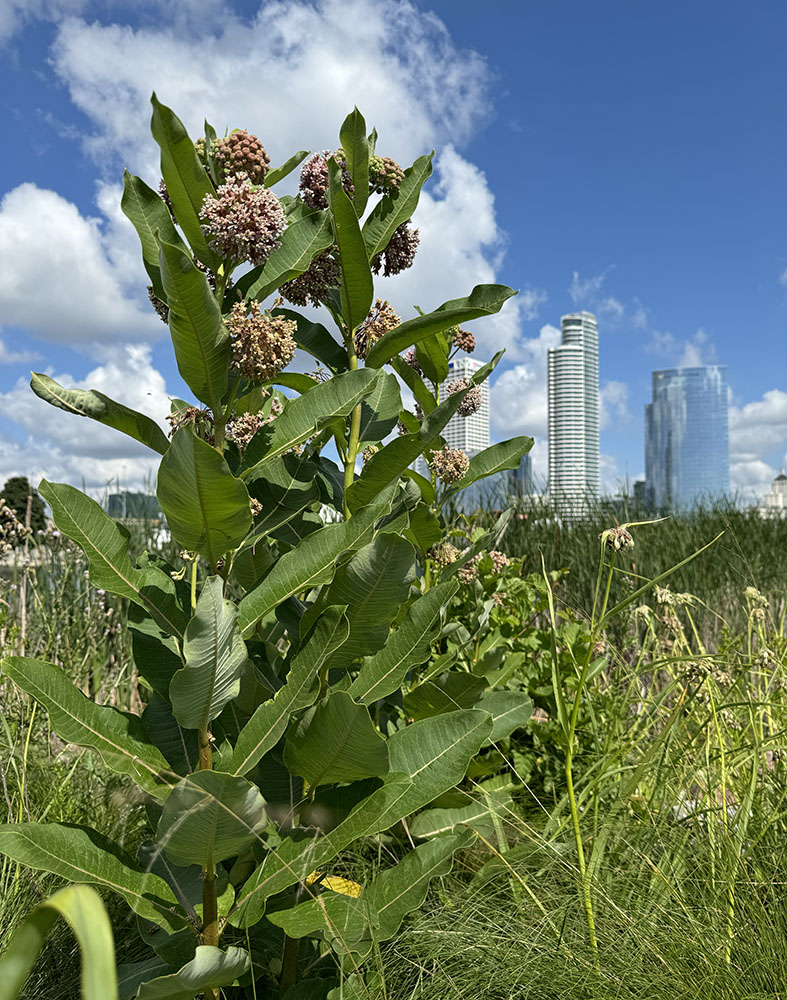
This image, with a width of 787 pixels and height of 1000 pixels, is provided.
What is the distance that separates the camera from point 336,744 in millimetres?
1284

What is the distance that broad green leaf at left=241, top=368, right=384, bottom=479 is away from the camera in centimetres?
138

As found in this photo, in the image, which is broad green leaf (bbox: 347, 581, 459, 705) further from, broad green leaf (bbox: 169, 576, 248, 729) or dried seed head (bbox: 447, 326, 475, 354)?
dried seed head (bbox: 447, 326, 475, 354)

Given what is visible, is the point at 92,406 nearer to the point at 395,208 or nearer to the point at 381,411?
the point at 381,411

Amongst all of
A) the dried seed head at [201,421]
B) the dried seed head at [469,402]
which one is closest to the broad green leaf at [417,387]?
the dried seed head at [469,402]

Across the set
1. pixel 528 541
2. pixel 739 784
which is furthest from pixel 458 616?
pixel 528 541

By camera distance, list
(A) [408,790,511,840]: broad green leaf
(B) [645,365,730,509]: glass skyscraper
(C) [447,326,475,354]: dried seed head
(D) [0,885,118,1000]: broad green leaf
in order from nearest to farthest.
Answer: (D) [0,885,118,1000]: broad green leaf, (A) [408,790,511,840]: broad green leaf, (C) [447,326,475,354]: dried seed head, (B) [645,365,730,509]: glass skyscraper

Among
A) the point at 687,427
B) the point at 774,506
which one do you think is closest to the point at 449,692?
the point at 774,506

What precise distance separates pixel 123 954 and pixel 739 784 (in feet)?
6.49

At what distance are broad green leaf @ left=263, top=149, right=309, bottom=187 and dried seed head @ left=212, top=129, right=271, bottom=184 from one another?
0.09 metres

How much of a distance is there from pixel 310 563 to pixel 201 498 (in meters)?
0.26

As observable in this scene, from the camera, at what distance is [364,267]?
5.40 ft

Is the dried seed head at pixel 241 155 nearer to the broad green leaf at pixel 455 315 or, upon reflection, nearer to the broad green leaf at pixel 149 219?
the broad green leaf at pixel 149 219

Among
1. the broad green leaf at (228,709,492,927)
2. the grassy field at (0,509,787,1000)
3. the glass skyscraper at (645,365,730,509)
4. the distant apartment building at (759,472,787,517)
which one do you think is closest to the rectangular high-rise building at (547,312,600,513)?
the glass skyscraper at (645,365,730,509)

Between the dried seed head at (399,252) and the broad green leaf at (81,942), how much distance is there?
1725mm
